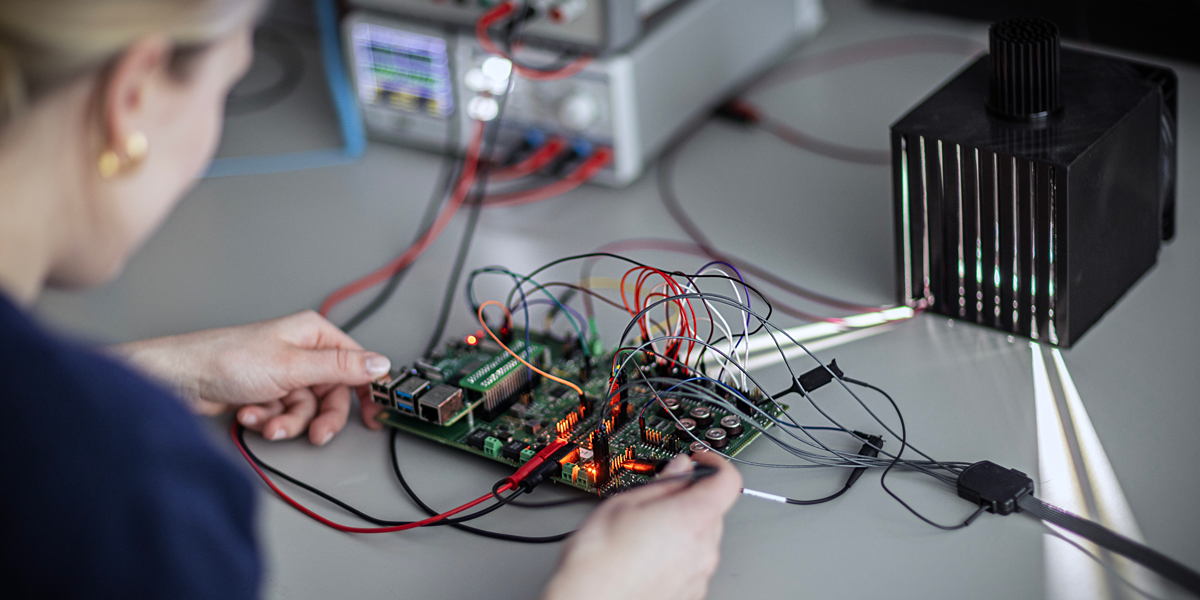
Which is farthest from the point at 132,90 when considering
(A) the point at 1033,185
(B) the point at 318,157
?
(B) the point at 318,157

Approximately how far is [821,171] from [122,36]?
4.11ft

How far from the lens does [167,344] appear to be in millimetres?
1216

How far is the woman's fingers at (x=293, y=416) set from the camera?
1.23m

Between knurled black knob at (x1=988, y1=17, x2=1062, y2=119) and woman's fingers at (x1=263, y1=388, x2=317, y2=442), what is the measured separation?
835 millimetres

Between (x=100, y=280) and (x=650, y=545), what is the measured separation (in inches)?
17.1

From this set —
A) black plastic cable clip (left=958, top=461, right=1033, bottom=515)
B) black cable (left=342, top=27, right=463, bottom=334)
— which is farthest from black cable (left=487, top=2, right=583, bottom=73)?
black plastic cable clip (left=958, top=461, right=1033, bottom=515)

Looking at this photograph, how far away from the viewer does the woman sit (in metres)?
0.59

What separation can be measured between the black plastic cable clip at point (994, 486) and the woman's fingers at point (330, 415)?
2.13ft

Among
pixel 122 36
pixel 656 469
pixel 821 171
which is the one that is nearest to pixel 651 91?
pixel 821 171

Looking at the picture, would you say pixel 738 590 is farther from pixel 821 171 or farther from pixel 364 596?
pixel 821 171

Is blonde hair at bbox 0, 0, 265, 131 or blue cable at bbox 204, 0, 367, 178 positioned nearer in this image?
blonde hair at bbox 0, 0, 265, 131

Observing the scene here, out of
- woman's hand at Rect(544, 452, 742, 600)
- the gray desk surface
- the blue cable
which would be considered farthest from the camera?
the blue cable

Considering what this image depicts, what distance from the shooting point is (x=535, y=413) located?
1.20 meters

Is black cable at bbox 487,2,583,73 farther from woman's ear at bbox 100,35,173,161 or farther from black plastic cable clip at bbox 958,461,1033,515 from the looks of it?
woman's ear at bbox 100,35,173,161
